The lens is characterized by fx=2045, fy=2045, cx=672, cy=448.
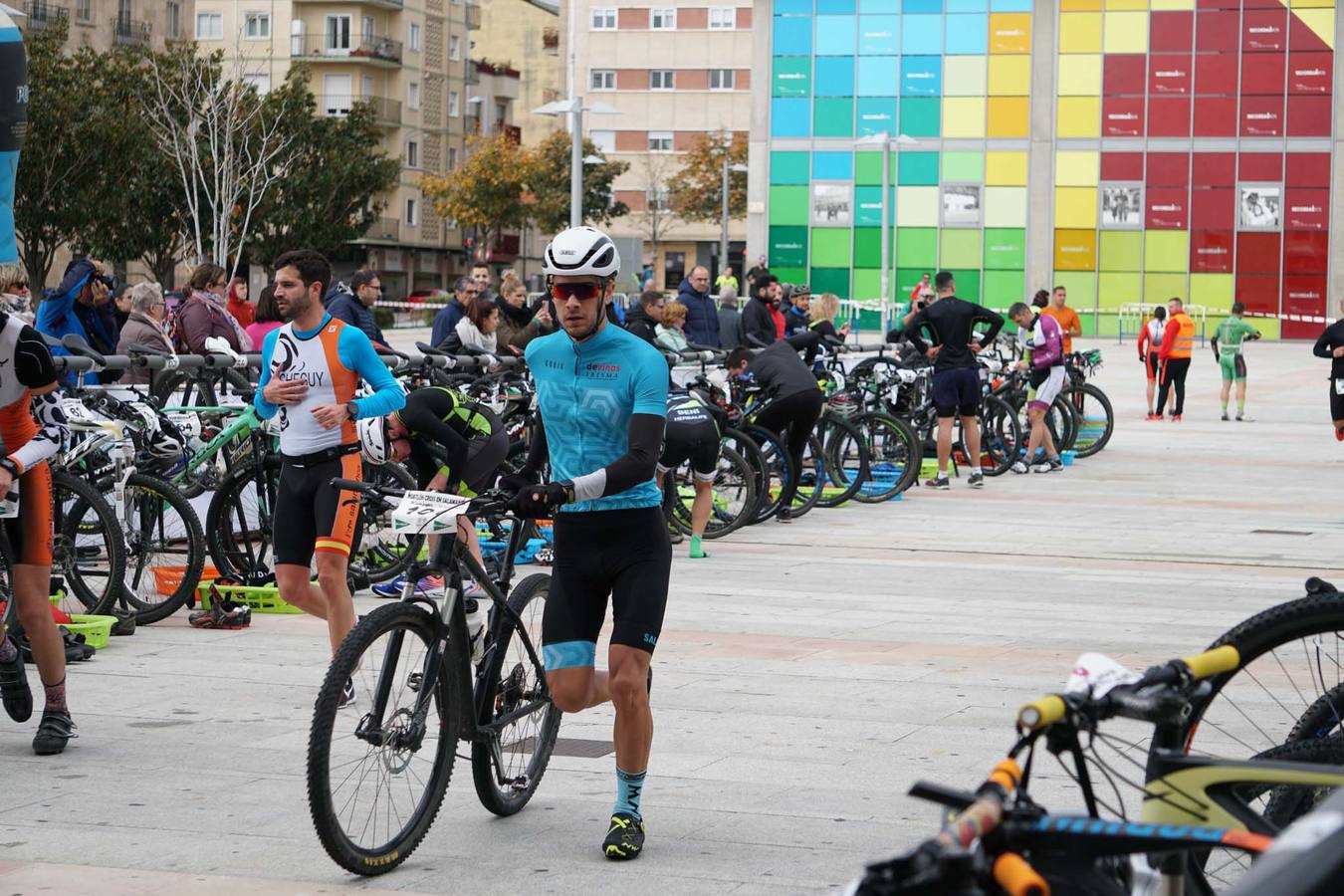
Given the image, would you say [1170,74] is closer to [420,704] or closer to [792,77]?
[792,77]

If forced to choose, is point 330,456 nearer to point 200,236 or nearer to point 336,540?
point 336,540

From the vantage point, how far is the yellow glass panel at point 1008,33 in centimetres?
6188

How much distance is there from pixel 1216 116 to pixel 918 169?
9016 mm

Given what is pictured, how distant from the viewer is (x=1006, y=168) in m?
62.6

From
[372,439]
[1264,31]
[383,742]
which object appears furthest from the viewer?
[1264,31]

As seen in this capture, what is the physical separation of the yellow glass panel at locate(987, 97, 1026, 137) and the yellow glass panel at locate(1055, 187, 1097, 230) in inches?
87.1

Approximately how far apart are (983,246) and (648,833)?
5795 cm

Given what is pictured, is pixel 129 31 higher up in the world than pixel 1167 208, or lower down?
higher up

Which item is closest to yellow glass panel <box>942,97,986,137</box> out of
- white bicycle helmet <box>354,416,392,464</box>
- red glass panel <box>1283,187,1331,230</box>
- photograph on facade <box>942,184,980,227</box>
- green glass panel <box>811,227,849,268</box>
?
photograph on facade <box>942,184,980,227</box>

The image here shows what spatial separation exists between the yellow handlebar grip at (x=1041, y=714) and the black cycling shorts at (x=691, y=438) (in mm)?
10311

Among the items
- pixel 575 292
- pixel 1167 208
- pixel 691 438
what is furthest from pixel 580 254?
pixel 1167 208

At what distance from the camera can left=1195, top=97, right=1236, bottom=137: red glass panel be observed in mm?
61438

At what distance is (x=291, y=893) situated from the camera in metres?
5.62

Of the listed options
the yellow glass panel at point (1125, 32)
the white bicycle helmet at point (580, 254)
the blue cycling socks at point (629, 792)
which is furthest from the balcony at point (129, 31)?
the blue cycling socks at point (629, 792)
